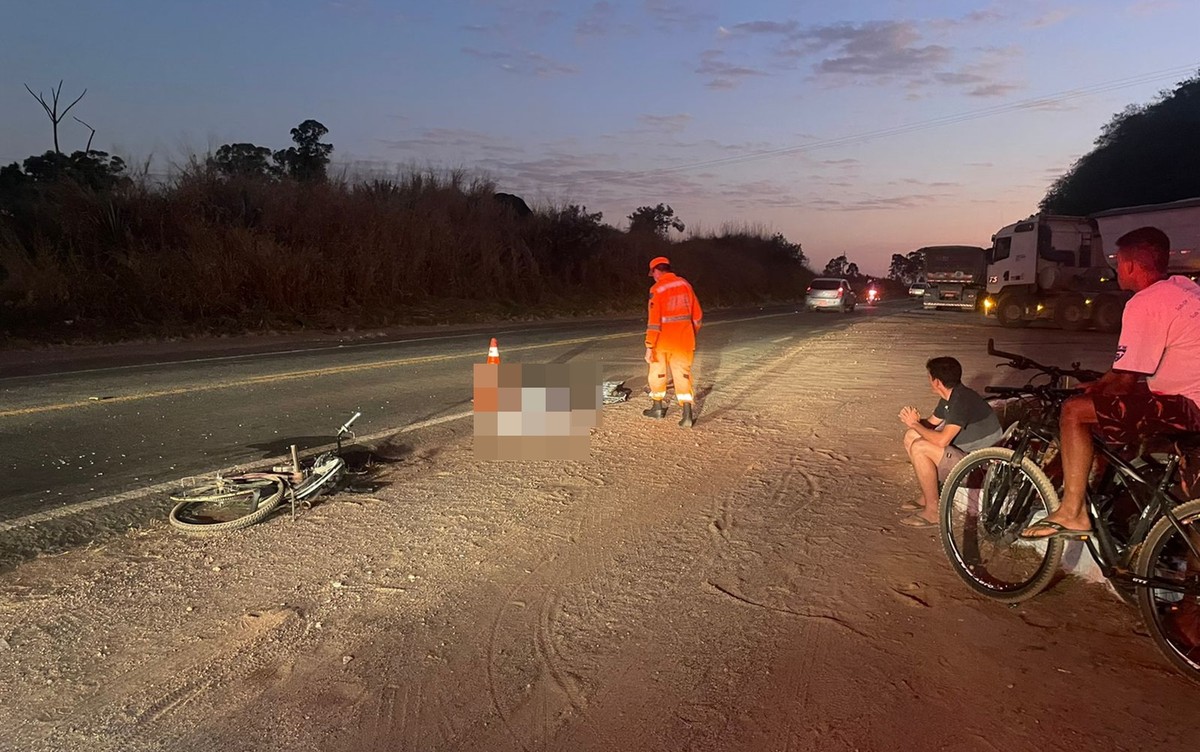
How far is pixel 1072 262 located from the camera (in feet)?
79.3

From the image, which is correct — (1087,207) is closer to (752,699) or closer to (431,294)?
(431,294)

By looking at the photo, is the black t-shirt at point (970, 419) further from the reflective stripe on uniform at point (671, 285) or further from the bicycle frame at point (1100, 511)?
the reflective stripe on uniform at point (671, 285)

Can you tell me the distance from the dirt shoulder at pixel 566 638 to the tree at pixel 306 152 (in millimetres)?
32333

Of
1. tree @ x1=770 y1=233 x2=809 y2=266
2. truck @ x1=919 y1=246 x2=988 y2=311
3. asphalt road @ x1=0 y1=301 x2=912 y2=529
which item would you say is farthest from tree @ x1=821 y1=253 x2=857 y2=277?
asphalt road @ x1=0 y1=301 x2=912 y2=529

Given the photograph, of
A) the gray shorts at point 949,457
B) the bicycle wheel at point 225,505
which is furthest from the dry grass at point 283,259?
the gray shorts at point 949,457

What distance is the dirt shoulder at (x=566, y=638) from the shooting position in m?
3.08

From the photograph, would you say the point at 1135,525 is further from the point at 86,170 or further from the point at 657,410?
the point at 86,170

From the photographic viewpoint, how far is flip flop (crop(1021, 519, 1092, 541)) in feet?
12.4

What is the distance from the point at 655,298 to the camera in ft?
27.7

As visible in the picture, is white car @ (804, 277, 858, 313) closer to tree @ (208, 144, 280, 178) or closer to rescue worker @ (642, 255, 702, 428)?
tree @ (208, 144, 280, 178)

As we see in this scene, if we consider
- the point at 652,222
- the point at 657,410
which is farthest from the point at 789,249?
the point at 657,410

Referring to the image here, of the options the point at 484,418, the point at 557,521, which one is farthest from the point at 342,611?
the point at 484,418

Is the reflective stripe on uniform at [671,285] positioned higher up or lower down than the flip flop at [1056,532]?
higher up

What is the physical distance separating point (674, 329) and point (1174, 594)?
5.36 m
